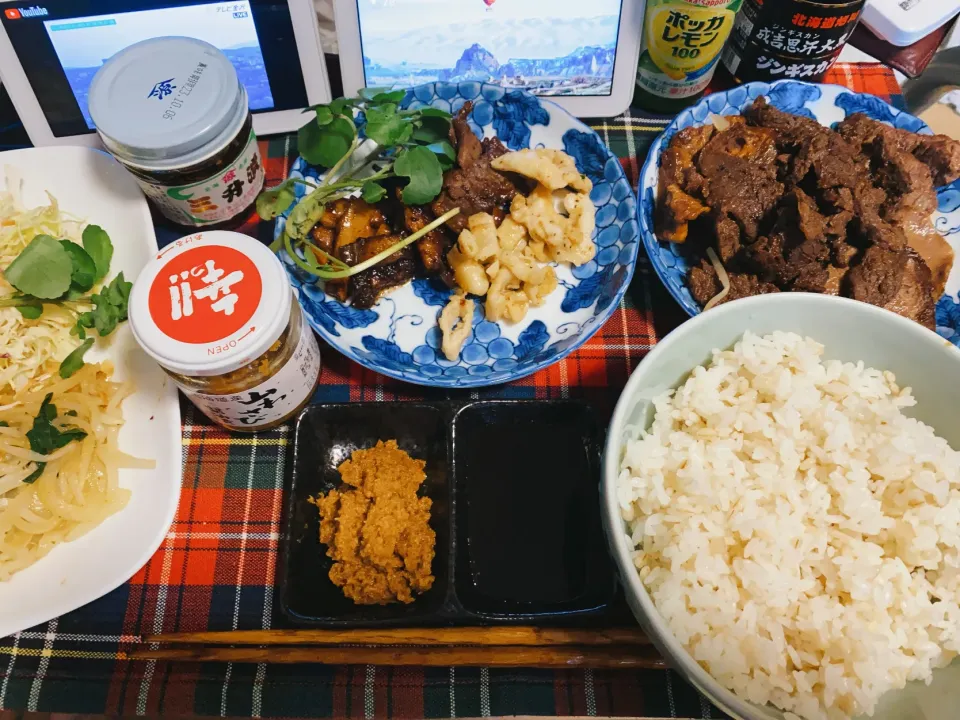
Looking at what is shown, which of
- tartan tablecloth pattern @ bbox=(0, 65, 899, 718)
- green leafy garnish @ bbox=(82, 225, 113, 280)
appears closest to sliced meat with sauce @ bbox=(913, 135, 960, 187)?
tartan tablecloth pattern @ bbox=(0, 65, 899, 718)

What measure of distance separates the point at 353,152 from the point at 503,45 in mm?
466

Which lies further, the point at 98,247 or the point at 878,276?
the point at 98,247

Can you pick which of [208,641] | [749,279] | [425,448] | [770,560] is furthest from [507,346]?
[208,641]

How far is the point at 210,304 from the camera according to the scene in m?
1.26

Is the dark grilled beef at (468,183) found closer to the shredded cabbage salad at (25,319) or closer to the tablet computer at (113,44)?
the tablet computer at (113,44)

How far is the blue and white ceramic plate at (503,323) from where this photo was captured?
5.04ft

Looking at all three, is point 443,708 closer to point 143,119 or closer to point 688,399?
point 688,399

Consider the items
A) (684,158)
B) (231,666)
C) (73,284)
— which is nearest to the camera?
(231,666)

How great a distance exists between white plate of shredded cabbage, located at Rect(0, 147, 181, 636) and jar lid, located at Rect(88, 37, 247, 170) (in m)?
0.32

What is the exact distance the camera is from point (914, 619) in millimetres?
1154

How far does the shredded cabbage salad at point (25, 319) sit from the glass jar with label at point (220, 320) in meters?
0.45

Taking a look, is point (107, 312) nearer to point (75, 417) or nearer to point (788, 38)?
point (75, 417)

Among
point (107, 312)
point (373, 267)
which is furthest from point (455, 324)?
point (107, 312)

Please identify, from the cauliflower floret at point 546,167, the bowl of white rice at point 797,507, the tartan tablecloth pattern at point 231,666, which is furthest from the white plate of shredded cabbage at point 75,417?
the bowl of white rice at point 797,507
